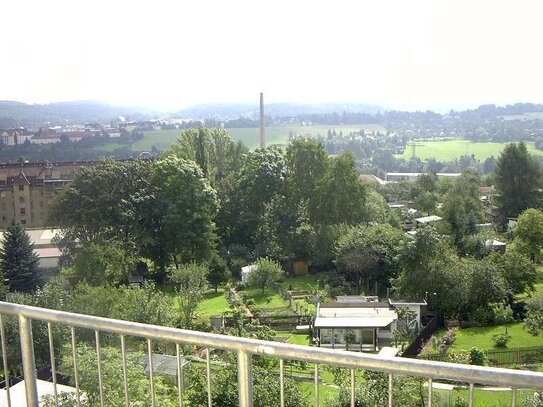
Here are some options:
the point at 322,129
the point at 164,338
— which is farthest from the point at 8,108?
the point at 164,338

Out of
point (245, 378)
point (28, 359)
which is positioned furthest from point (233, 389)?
point (245, 378)

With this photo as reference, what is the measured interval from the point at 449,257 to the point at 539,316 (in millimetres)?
3362

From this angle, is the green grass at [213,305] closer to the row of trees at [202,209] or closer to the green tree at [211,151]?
the row of trees at [202,209]

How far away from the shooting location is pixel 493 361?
15.0 meters

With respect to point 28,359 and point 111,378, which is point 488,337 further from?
point 28,359

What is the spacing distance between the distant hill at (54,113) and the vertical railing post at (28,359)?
102164 mm

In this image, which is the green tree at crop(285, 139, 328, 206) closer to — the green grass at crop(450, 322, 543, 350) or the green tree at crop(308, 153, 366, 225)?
the green tree at crop(308, 153, 366, 225)

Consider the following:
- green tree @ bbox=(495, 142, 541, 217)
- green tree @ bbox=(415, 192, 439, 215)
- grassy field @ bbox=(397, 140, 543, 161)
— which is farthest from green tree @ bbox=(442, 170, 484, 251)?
grassy field @ bbox=(397, 140, 543, 161)

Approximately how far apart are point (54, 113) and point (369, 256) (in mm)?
131267

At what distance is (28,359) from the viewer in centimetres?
282

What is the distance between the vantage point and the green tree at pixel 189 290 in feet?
55.8

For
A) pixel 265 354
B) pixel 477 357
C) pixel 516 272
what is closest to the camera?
pixel 265 354

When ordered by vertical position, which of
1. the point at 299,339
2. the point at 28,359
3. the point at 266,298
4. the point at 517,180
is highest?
the point at 28,359

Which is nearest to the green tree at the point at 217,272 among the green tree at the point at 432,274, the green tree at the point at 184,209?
the green tree at the point at 184,209
